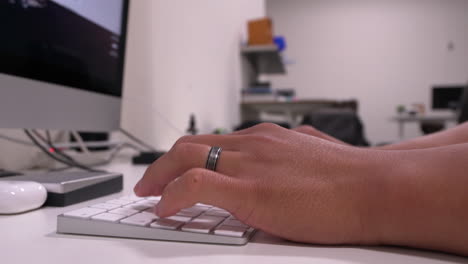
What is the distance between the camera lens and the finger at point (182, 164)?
0.38m

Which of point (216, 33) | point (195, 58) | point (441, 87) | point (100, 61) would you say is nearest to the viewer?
point (100, 61)

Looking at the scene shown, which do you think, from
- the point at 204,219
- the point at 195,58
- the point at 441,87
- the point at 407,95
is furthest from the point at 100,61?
the point at 407,95

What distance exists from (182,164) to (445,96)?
5863 mm

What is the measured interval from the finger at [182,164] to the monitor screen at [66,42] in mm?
305

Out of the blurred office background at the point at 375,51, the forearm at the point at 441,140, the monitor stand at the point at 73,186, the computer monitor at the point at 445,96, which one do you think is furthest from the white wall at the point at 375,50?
the monitor stand at the point at 73,186

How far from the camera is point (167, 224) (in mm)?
343

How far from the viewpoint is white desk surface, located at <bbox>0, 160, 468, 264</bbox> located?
282 millimetres

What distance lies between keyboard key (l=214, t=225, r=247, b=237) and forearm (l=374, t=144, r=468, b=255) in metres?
0.13

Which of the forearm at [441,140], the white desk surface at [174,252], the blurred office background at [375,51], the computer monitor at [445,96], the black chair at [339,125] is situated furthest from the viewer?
the blurred office background at [375,51]

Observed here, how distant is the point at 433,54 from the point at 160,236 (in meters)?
6.57

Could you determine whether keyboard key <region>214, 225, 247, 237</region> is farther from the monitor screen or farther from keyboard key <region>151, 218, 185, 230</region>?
the monitor screen

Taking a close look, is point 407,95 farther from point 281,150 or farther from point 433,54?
point 281,150

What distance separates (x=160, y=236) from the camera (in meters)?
0.33

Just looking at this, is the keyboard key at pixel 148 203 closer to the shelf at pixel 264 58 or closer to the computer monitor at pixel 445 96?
the shelf at pixel 264 58
